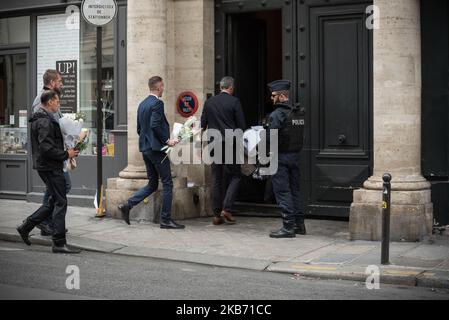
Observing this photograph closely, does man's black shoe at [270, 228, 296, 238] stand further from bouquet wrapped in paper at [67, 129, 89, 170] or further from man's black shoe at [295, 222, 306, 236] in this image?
bouquet wrapped in paper at [67, 129, 89, 170]

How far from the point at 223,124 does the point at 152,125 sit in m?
1.14

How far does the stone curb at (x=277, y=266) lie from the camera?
8531 millimetres

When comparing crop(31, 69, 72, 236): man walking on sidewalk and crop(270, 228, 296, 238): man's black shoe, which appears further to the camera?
crop(270, 228, 296, 238): man's black shoe

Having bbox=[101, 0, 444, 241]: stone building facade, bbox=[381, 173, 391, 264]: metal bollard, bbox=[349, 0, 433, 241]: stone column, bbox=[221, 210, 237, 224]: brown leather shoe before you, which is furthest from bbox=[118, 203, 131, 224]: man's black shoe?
bbox=[381, 173, 391, 264]: metal bollard

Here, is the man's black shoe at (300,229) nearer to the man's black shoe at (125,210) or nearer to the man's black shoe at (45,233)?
the man's black shoe at (125,210)

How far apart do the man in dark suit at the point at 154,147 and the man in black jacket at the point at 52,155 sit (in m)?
1.83

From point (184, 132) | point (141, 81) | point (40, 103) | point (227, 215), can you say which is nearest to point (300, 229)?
point (227, 215)

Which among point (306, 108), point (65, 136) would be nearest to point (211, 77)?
point (306, 108)

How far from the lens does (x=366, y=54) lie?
Answer: 12.0 meters

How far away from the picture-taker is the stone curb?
8.53m

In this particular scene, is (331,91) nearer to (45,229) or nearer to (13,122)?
(45,229)

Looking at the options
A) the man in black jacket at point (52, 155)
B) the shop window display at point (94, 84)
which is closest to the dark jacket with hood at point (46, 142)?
the man in black jacket at point (52, 155)

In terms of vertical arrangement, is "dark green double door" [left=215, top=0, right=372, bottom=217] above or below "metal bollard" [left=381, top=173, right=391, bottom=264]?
above

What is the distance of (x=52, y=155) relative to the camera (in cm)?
982
